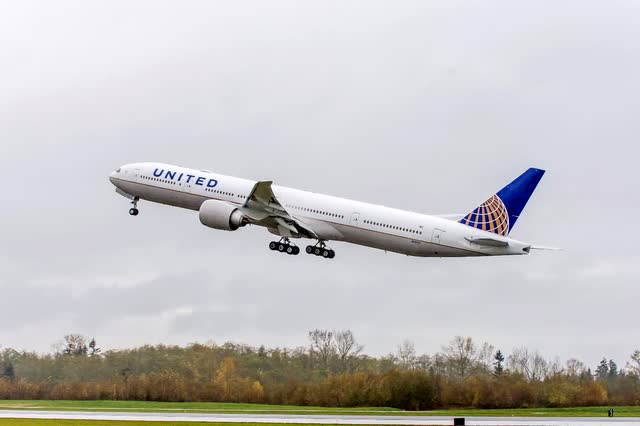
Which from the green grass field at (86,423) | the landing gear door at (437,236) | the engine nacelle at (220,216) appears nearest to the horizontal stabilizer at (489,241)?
the landing gear door at (437,236)

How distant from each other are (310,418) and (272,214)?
22697 mm

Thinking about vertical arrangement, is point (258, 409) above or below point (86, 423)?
above

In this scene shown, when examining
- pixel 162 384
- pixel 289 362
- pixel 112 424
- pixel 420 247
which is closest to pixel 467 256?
pixel 420 247

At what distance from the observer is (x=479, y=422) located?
80938mm

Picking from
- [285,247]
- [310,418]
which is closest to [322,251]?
[285,247]

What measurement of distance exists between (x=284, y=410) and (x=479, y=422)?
55.4 ft

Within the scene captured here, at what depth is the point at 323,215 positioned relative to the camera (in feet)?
330

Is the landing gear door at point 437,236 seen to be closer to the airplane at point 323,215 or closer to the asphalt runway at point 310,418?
the airplane at point 323,215

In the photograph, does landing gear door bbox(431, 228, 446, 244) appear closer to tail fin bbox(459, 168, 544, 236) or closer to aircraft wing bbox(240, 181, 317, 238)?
tail fin bbox(459, 168, 544, 236)

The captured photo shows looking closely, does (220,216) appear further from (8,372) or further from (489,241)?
(489,241)

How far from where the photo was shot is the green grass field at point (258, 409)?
90562 millimetres

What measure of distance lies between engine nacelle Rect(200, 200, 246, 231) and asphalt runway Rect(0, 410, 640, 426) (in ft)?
62.2

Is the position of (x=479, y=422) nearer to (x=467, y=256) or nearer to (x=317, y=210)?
(x=467, y=256)

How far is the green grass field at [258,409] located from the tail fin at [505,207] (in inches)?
525
